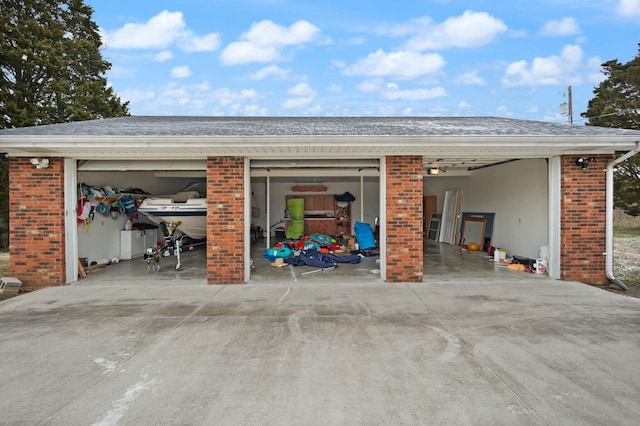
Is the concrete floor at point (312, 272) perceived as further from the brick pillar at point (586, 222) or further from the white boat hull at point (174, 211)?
the white boat hull at point (174, 211)

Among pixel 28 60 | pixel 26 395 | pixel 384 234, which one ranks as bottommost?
pixel 26 395

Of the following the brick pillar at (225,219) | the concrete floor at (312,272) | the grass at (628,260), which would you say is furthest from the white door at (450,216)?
the brick pillar at (225,219)

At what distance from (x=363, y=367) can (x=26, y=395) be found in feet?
9.09

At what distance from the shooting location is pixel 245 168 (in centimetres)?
666

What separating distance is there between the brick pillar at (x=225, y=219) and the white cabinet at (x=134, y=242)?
4.43m

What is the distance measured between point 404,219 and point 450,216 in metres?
7.27

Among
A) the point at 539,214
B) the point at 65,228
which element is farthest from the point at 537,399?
the point at 65,228

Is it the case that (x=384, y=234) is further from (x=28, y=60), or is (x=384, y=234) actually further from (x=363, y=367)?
(x=28, y=60)

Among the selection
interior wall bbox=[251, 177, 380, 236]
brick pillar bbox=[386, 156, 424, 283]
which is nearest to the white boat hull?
brick pillar bbox=[386, 156, 424, 283]

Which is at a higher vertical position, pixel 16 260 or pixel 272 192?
pixel 272 192

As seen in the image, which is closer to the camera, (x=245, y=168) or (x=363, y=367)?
(x=363, y=367)

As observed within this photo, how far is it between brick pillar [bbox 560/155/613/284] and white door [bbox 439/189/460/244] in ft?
19.2

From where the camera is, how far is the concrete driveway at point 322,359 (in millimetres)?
2590

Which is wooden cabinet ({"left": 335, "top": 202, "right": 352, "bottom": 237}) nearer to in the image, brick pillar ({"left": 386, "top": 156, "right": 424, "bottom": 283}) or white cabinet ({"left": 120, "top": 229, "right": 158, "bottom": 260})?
white cabinet ({"left": 120, "top": 229, "right": 158, "bottom": 260})
